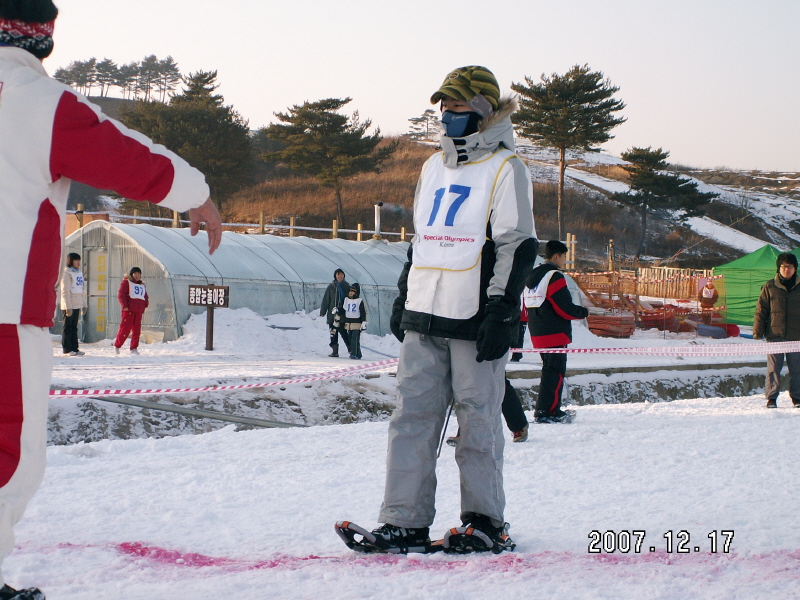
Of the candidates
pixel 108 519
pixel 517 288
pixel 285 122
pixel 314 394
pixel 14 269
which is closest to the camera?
pixel 14 269

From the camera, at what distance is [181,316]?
16609mm

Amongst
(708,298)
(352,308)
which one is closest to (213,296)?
(352,308)

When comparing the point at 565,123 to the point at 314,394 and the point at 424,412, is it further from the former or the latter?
the point at 424,412

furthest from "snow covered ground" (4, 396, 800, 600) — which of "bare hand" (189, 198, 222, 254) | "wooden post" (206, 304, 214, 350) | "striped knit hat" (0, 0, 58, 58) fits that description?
"wooden post" (206, 304, 214, 350)

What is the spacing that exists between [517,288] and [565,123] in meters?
44.2

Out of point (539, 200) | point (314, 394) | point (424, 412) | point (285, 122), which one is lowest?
point (314, 394)

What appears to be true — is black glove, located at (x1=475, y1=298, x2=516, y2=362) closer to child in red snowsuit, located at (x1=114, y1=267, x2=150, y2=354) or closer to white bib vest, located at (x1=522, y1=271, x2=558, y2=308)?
white bib vest, located at (x1=522, y1=271, x2=558, y2=308)

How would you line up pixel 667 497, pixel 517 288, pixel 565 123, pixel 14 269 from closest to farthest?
pixel 14 269 → pixel 517 288 → pixel 667 497 → pixel 565 123

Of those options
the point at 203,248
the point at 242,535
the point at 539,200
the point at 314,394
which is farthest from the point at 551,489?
the point at 539,200

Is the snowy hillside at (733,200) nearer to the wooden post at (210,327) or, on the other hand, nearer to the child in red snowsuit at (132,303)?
the wooden post at (210,327)

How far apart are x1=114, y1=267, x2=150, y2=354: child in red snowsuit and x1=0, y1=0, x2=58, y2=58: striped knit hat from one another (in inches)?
496

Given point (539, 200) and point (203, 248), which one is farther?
point (539, 200)

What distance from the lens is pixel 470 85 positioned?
3.33m

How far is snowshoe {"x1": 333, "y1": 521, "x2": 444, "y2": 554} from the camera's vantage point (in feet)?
10.0
